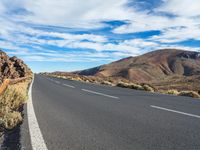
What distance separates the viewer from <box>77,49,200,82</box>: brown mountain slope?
14225cm

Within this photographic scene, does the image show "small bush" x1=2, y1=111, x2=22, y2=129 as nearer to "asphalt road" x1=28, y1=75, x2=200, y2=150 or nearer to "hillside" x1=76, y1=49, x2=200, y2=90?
"asphalt road" x1=28, y1=75, x2=200, y2=150

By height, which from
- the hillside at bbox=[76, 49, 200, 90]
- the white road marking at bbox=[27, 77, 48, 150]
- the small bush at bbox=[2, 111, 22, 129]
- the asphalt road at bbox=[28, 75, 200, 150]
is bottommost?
the asphalt road at bbox=[28, 75, 200, 150]

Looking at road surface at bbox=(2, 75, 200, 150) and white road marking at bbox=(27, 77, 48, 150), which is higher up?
white road marking at bbox=(27, 77, 48, 150)

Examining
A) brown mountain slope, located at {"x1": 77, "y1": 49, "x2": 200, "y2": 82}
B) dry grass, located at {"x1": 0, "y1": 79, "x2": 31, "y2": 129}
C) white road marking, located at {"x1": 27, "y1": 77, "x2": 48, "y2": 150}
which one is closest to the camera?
white road marking, located at {"x1": 27, "y1": 77, "x2": 48, "y2": 150}

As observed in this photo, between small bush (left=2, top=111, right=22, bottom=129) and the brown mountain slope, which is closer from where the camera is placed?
small bush (left=2, top=111, right=22, bottom=129)

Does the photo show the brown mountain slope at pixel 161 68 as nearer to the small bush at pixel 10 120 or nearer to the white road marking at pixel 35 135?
the white road marking at pixel 35 135

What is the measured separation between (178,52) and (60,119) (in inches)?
7612

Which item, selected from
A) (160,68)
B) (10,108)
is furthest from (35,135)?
(160,68)

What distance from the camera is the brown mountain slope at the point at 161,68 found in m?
142

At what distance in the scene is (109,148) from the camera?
4.65 meters

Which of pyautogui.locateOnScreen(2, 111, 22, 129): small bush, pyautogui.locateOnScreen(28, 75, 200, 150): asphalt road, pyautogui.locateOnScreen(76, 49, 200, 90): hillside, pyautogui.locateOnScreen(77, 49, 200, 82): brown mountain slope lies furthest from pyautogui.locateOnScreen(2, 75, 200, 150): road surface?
pyautogui.locateOnScreen(77, 49, 200, 82): brown mountain slope

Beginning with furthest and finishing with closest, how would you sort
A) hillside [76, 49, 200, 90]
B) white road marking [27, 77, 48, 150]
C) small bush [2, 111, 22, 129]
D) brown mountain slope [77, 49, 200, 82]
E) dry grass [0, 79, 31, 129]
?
1. brown mountain slope [77, 49, 200, 82]
2. hillside [76, 49, 200, 90]
3. dry grass [0, 79, 31, 129]
4. small bush [2, 111, 22, 129]
5. white road marking [27, 77, 48, 150]

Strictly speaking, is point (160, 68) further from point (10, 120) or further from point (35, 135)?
point (35, 135)

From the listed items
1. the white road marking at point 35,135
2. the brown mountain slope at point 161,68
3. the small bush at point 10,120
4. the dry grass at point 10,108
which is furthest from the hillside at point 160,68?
the small bush at point 10,120
